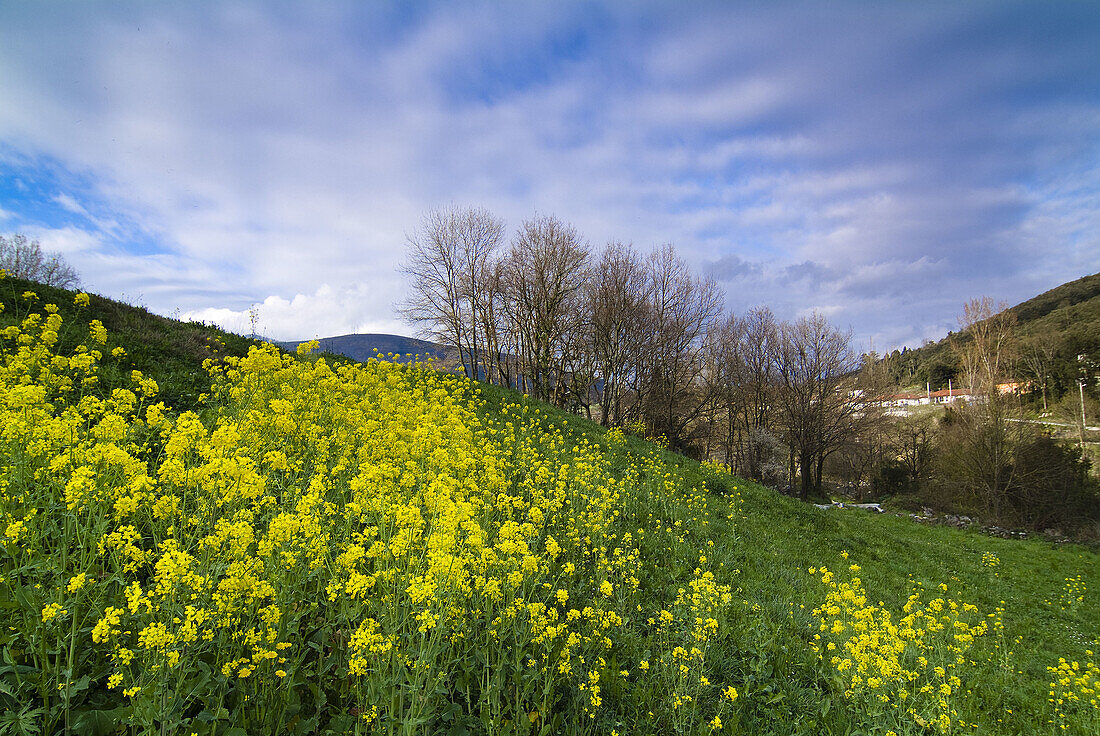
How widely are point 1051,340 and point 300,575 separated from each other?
59383mm

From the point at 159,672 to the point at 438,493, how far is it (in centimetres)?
216

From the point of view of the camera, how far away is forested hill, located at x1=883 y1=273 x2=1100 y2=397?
33375mm

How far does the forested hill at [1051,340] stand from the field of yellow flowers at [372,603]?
1248 inches

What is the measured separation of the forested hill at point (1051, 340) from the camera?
33.4m

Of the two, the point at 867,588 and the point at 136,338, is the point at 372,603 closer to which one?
the point at 136,338

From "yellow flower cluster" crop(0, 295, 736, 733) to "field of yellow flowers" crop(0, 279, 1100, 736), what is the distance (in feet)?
0.10

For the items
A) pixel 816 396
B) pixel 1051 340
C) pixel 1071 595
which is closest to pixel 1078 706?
pixel 1071 595

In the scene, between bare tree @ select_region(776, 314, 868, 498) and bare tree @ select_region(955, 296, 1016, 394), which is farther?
bare tree @ select_region(776, 314, 868, 498)

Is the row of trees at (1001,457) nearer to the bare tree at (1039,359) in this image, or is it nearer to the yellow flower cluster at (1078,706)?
the bare tree at (1039,359)

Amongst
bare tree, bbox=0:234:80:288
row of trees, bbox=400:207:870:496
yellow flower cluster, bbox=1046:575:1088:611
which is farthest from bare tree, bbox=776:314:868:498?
bare tree, bbox=0:234:80:288

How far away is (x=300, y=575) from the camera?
3131mm

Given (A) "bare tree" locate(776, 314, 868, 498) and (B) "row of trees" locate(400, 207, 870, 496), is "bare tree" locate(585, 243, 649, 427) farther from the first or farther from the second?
(A) "bare tree" locate(776, 314, 868, 498)

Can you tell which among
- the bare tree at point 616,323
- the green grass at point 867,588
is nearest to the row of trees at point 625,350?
the bare tree at point 616,323

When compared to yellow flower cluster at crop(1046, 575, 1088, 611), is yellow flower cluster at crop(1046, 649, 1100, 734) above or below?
above
